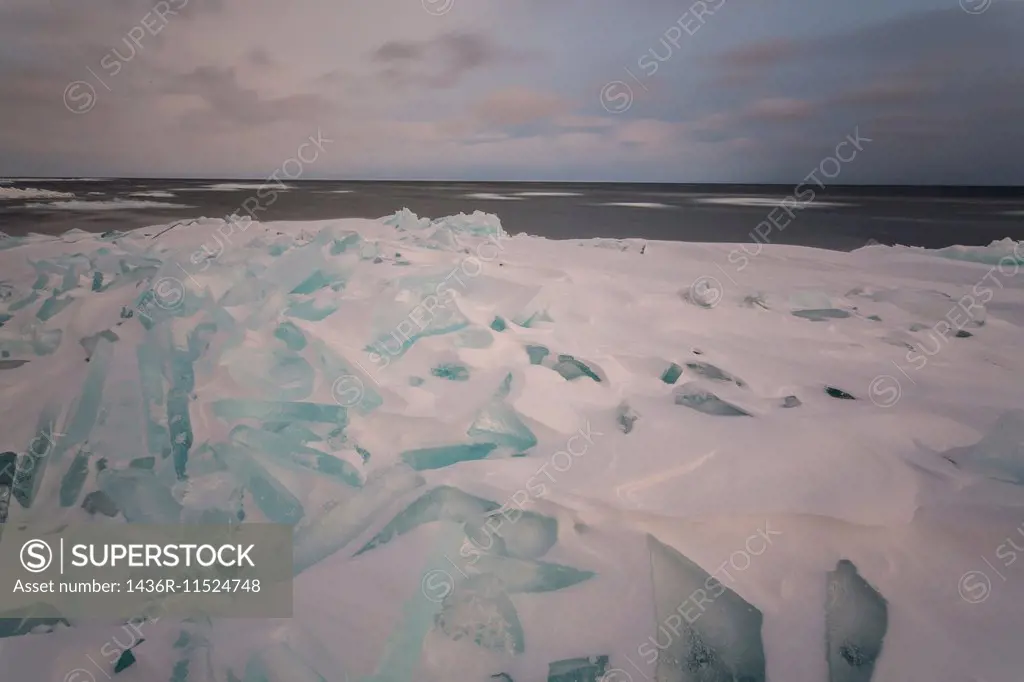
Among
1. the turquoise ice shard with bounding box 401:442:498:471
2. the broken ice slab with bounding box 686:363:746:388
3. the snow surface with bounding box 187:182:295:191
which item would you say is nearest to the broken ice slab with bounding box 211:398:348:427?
the turquoise ice shard with bounding box 401:442:498:471

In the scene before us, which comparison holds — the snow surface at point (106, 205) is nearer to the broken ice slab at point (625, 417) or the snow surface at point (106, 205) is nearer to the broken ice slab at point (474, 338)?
the broken ice slab at point (474, 338)

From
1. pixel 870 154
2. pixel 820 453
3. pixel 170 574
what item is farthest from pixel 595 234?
pixel 170 574

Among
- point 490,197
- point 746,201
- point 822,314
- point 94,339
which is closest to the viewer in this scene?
point 94,339

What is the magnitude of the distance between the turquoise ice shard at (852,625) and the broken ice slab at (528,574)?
244mm

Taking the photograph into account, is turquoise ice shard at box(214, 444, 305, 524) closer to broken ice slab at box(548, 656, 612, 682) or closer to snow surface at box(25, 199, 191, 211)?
broken ice slab at box(548, 656, 612, 682)

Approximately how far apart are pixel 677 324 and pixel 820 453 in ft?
1.63

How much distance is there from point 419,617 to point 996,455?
0.82 m

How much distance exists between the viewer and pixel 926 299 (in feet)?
4.30

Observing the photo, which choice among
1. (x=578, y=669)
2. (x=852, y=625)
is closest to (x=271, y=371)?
(x=578, y=669)

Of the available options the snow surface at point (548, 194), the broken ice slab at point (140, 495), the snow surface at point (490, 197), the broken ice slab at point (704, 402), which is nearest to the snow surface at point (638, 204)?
the snow surface at point (548, 194)

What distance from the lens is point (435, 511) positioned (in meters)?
0.69

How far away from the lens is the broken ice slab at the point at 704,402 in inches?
33.8

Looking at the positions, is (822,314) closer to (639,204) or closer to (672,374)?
(672,374)

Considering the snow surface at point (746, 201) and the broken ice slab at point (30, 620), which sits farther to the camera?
the snow surface at point (746, 201)
